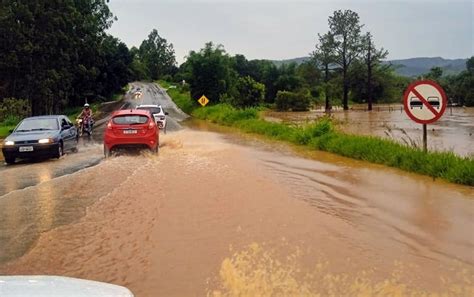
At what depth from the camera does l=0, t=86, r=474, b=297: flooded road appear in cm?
569

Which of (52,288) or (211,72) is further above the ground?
(211,72)

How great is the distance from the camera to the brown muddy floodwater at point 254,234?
223 inches

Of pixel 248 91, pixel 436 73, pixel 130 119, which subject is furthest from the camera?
pixel 436 73

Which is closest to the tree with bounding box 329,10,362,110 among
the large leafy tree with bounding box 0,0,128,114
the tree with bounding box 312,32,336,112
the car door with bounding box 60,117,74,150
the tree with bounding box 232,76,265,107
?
the tree with bounding box 312,32,336,112

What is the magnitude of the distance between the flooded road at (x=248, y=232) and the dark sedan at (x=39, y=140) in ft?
12.7

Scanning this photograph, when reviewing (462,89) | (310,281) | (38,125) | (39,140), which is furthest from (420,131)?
(462,89)

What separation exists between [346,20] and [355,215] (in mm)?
73606

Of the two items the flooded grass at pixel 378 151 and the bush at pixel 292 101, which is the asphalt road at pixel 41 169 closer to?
the flooded grass at pixel 378 151

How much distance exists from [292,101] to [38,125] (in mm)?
58671

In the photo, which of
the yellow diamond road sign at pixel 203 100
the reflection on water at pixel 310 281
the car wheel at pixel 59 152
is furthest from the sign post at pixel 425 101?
the yellow diamond road sign at pixel 203 100

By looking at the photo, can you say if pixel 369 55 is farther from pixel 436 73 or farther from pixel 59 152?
pixel 59 152

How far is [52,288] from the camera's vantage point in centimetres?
268

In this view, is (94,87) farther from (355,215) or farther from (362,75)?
(355,215)

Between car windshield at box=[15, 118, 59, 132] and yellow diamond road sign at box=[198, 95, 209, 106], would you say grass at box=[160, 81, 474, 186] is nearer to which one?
car windshield at box=[15, 118, 59, 132]
